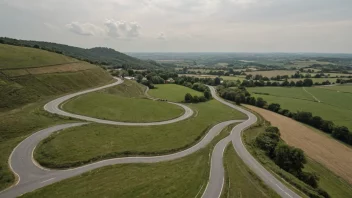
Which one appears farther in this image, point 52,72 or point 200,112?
point 52,72

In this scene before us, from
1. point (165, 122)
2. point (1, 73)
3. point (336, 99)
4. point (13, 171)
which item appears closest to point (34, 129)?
point (13, 171)

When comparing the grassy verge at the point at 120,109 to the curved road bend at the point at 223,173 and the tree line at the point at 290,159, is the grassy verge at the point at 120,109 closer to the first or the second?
the curved road bend at the point at 223,173

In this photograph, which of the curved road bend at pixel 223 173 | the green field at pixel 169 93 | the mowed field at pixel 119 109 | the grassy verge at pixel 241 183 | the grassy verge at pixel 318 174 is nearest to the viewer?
the grassy verge at pixel 241 183

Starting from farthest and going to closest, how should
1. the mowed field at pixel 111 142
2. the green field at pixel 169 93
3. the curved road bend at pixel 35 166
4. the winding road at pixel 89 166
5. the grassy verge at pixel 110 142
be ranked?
the green field at pixel 169 93 → the mowed field at pixel 111 142 → the grassy verge at pixel 110 142 → the winding road at pixel 89 166 → the curved road bend at pixel 35 166

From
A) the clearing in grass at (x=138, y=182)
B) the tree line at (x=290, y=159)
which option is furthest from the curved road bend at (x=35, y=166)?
the tree line at (x=290, y=159)

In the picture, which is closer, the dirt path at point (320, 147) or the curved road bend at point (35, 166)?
the curved road bend at point (35, 166)

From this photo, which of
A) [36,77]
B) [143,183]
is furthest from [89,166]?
[36,77]

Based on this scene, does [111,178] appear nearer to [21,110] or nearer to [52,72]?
[21,110]
